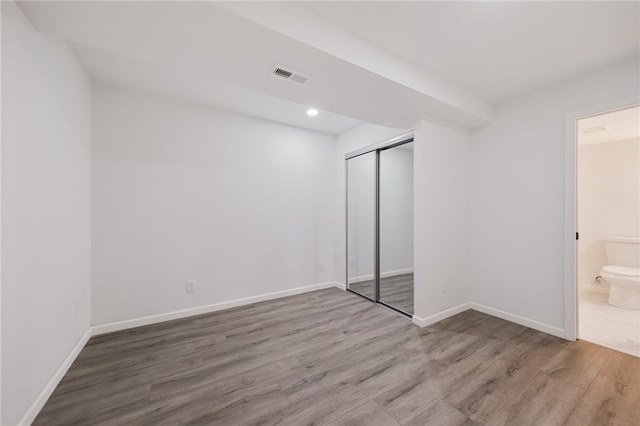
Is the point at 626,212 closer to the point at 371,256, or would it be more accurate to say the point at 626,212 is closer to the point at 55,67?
the point at 371,256

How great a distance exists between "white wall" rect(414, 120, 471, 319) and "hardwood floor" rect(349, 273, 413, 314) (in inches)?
18.2

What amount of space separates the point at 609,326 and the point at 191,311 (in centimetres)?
458

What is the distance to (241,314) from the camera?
295 cm

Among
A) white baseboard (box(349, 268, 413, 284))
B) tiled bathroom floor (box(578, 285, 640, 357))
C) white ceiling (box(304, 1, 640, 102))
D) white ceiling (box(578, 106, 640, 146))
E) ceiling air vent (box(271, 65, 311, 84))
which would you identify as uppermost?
white ceiling (box(304, 1, 640, 102))

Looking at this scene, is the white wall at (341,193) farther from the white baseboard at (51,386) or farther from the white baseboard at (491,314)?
the white baseboard at (51,386)

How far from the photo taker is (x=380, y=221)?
347cm

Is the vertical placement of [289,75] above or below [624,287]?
above

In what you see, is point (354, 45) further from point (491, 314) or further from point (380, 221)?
point (491, 314)

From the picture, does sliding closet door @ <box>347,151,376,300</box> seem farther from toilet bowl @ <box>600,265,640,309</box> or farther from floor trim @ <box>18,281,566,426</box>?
toilet bowl @ <box>600,265,640,309</box>

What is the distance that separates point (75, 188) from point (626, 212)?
6496 millimetres

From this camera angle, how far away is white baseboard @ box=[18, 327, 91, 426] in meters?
1.41

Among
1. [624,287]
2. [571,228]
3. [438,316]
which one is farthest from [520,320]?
[624,287]

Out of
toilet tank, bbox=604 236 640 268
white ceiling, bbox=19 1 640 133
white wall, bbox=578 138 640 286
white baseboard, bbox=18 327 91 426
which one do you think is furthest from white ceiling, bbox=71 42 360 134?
toilet tank, bbox=604 236 640 268

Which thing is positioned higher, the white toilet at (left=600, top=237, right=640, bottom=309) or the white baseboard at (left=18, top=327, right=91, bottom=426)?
the white toilet at (left=600, top=237, right=640, bottom=309)
